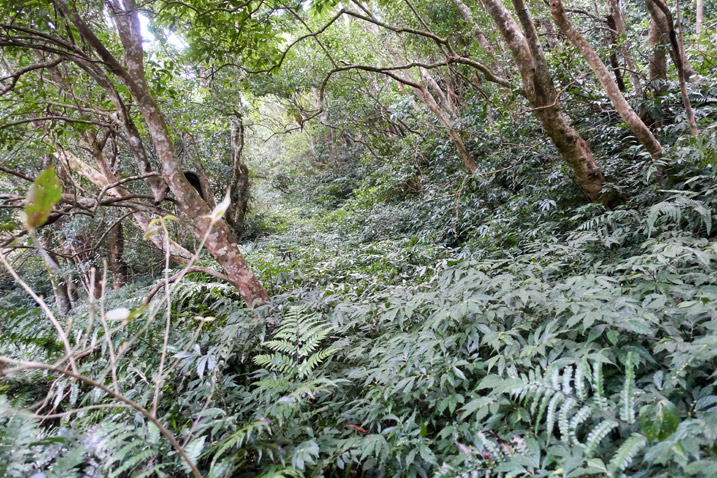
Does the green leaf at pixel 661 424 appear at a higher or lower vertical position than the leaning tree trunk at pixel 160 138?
lower

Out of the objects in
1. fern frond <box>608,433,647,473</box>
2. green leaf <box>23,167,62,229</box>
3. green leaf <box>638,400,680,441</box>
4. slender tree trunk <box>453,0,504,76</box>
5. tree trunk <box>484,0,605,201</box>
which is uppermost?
slender tree trunk <box>453,0,504,76</box>

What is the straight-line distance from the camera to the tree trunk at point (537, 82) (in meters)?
3.04

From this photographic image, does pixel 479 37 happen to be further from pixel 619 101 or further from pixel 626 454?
pixel 626 454

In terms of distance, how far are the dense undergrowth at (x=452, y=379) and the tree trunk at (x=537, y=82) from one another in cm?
52

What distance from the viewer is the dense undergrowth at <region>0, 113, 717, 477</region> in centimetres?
125

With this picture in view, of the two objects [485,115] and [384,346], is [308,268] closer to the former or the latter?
[384,346]

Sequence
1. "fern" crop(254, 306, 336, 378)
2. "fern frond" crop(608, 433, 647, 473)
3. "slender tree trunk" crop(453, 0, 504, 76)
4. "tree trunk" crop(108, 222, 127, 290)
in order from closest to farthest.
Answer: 1. "fern frond" crop(608, 433, 647, 473)
2. "fern" crop(254, 306, 336, 378)
3. "slender tree trunk" crop(453, 0, 504, 76)
4. "tree trunk" crop(108, 222, 127, 290)

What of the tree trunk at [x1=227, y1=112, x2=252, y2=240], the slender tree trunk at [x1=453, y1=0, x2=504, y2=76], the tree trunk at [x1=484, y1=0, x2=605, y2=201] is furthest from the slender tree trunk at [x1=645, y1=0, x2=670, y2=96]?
the tree trunk at [x1=227, y1=112, x2=252, y2=240]

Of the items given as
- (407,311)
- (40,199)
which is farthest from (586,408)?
(40,199)

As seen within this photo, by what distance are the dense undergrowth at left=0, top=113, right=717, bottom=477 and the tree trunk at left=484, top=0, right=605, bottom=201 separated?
1.71ft

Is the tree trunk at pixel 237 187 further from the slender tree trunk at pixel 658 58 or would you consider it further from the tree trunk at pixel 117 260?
the slender tree trunk at pixel 658 58

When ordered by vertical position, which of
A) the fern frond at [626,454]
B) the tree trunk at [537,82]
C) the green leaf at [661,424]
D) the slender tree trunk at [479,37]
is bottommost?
the fern frond at [626,454]

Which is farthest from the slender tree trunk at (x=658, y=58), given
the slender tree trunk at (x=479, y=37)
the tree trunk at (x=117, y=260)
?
the tree trunk at (x=117, y=260)

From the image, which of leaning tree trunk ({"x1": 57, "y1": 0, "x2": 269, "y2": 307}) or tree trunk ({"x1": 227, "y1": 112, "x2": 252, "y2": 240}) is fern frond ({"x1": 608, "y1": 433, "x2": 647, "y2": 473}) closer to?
leaning tree trunk ({"x1": 57, "y1": 0, "x2": 269, "y2": 307})
